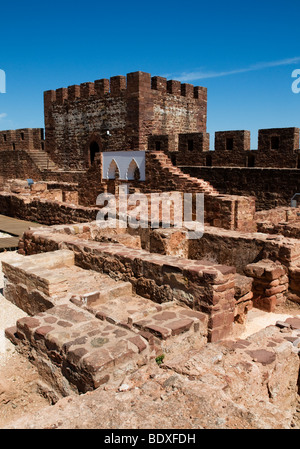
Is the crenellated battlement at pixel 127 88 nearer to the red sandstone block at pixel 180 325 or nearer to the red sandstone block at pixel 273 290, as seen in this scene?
the red sandstone block at pixel 273 290

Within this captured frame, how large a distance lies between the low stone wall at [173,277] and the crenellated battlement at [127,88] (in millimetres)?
12306

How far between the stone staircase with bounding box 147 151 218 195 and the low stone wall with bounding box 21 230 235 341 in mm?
6395


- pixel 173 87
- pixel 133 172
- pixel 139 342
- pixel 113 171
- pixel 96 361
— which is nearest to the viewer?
pixel 96 361

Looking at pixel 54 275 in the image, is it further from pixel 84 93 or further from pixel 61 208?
pixel 84 93

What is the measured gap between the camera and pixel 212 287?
4.31m

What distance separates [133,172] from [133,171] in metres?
0.05

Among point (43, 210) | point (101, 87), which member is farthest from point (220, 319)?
point (101, 87)

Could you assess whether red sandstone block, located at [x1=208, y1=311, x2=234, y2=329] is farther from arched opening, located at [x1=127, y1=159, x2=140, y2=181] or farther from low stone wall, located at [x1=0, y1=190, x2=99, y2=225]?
arched opening, located at [x1=127, y1=159, x2=140, y2=181]

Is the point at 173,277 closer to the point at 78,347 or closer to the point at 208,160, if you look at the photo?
the point at 78,347

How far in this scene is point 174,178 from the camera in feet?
42.8

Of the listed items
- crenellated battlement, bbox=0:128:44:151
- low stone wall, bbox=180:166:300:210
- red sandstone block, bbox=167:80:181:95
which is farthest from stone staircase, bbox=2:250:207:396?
crenellated battlement, bbox=0:128:44:151

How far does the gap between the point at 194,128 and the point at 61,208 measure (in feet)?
37.8

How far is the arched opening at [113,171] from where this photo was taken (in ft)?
50.9

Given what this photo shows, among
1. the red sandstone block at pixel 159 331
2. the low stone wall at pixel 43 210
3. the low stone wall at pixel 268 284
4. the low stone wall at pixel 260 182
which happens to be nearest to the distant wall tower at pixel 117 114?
the low stone wall at pixel 260 182
